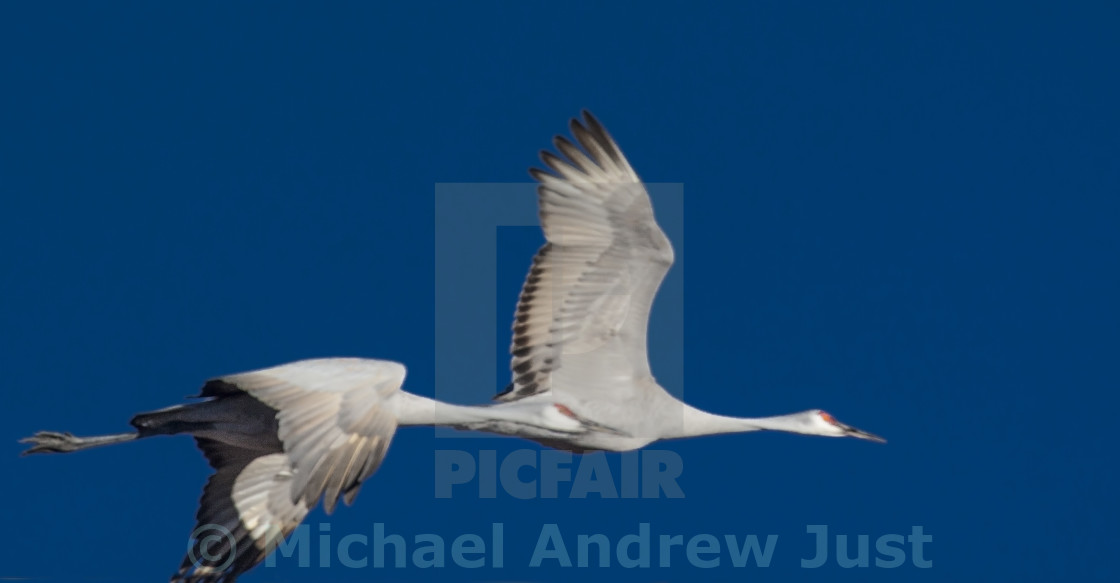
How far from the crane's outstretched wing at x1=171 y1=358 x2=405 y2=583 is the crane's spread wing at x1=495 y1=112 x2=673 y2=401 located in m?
2.64

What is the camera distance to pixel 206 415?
16.8 m

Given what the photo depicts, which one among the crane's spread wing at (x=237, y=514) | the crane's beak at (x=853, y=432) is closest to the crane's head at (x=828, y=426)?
the crane's beak at (x=853, y=432)

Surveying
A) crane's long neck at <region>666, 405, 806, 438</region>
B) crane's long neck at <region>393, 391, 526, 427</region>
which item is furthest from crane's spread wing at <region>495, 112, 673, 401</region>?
crane's long neck at <region>393, 391, 526, 427</region>

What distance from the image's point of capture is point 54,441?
713 inches

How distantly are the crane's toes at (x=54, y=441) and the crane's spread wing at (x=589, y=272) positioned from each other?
159 inches

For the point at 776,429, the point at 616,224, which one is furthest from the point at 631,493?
the point at 616,224

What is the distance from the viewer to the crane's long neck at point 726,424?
17.8 meters

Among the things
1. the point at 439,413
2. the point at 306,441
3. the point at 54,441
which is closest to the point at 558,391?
the point at 439,413

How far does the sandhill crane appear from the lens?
16562 mm

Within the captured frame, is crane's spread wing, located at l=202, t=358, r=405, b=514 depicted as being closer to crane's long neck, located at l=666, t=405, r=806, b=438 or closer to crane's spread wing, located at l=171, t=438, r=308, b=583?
crane's spread wing, located at l=171, t=438, r=308, b=583

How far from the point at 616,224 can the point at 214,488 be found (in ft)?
14.3

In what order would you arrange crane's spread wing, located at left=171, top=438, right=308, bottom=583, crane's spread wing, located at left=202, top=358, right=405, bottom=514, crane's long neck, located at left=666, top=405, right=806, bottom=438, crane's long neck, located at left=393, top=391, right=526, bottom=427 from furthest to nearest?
crane's long neck, located at left=666, top=405, right=806, bottom=438 < crane's spread wing, located at left=171, top=438, right=308, bottom=583 < crane's long neck, located at left=393, top=391, right=526, bottom=427 < crane's spread wing, located at left=202, top=358, right=405, bottom=514

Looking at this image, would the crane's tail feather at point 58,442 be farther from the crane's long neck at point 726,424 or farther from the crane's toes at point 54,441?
the crane's long neck at point 726,424

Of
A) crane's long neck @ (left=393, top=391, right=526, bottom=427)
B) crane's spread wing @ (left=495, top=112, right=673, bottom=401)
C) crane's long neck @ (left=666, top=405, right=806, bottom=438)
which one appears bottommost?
crane's long neck @ (left=666, top=405, right=806, bottom=438)
